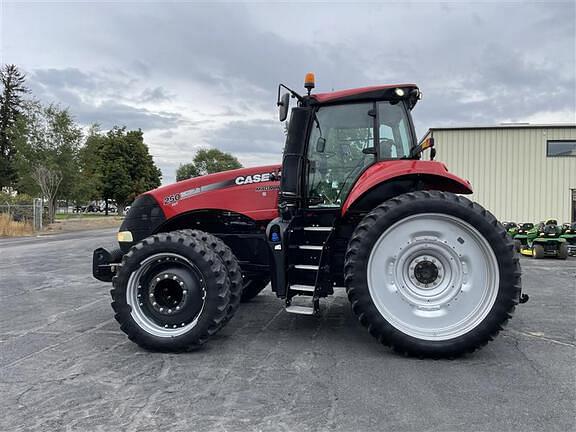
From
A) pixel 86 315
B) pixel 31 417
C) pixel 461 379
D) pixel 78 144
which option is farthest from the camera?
pixel 78 144

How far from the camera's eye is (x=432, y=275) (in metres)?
4.09

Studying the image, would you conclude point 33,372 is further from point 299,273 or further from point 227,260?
point 299,273

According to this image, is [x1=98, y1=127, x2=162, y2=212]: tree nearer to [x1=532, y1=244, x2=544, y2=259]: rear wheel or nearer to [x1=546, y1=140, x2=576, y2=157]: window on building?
[x1=546, y1=140, x2=576, y2=157]: window on building

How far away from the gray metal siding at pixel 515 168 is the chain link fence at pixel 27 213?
21.5m

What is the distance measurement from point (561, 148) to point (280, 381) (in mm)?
18913

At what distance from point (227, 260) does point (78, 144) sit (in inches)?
1148

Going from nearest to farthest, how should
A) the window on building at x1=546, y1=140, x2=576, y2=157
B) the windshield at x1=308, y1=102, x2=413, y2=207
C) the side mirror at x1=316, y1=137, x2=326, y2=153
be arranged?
1. the windshield at x1=308, y1=102, x2=413, y2=207
2. the side mirror at x1=316, y1=137, x2=326, y2=153
3. the window on building at x1=546, y1=140, x2=576, y2=157

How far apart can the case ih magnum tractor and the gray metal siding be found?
1498 cm

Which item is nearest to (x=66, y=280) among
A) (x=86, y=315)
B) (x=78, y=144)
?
(x=86, y=315)

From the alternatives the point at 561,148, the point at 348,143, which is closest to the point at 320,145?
the point at 348,143

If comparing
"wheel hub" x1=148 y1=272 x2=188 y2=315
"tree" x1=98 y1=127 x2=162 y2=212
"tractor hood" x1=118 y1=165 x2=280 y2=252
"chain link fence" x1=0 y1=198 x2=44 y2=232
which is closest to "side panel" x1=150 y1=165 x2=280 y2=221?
"tractor hood" x1=118 y1=165 x2=280 y2=252

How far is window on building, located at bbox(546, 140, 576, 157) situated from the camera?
18.1 m

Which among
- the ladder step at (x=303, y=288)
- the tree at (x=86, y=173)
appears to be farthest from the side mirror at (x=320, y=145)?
the tree at (x=86, y=173)

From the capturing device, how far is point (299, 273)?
4.51 metres
